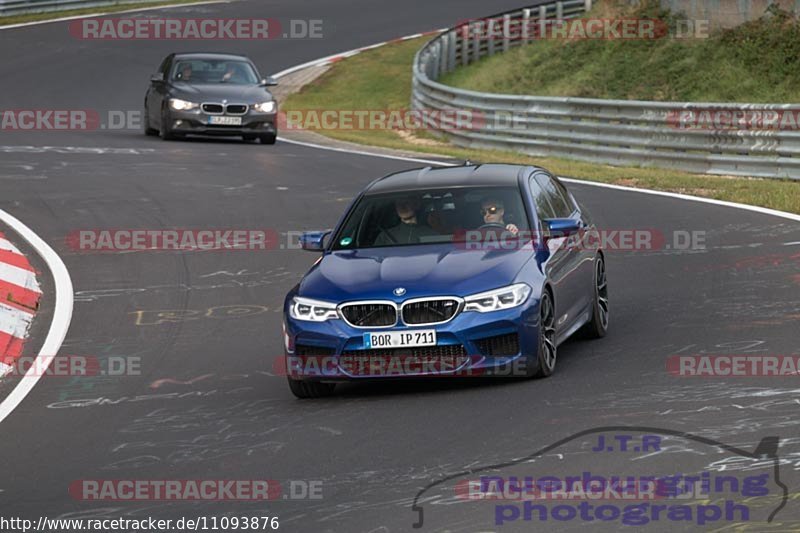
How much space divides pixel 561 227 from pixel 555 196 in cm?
135

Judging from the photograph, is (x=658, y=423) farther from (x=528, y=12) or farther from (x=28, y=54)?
(x=28, y=54)

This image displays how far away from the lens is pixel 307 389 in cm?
1079

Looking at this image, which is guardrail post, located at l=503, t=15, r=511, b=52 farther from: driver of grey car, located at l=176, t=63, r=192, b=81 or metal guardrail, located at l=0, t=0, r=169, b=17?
metal guardrail, located at l=0, t=0, r=169, b=17

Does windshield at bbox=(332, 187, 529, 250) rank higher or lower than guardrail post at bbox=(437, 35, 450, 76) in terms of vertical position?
higher

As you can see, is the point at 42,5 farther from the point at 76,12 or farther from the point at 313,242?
the point at 313,242

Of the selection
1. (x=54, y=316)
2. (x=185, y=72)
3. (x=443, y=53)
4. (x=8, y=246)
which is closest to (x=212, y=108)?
(x=185, y=72)

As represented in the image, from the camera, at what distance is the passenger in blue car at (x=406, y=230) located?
11555 millimetres

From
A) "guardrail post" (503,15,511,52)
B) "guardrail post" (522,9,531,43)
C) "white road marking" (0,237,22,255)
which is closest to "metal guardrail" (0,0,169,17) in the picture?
"guardrail post" (503,15,511,52)

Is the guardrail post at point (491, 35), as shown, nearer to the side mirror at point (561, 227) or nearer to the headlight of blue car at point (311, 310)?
the side mirror at point (561, 227)

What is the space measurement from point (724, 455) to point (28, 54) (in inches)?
1580

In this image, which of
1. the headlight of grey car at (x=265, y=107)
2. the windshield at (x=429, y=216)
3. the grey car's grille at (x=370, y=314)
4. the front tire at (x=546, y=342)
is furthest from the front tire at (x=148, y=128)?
the grey car's grille at (x=370, y=314)

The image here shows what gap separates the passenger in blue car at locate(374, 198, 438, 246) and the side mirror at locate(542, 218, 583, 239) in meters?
0.80

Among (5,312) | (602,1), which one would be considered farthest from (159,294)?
(602,1)

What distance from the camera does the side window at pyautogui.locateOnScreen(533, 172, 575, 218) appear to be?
12.5 meters
